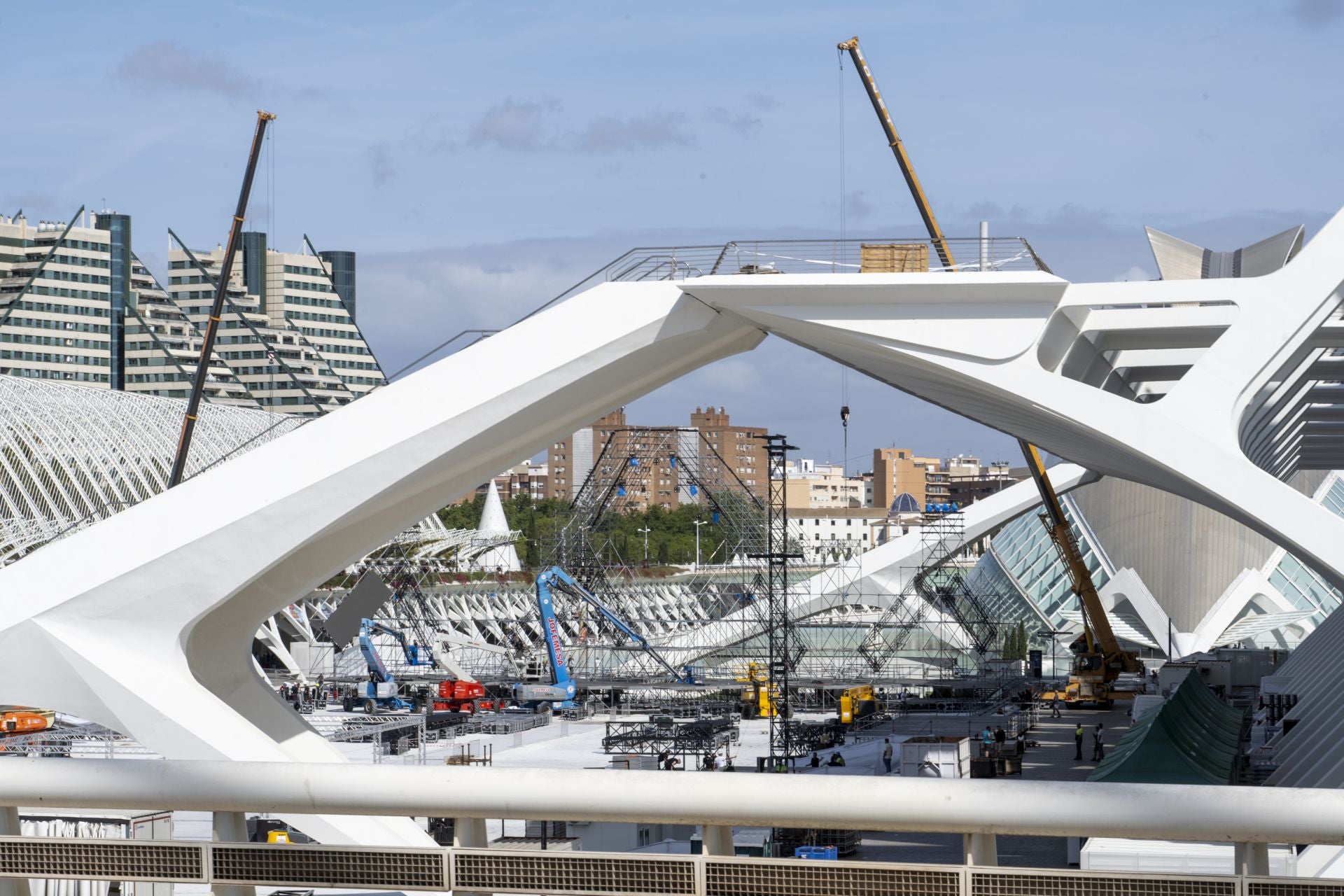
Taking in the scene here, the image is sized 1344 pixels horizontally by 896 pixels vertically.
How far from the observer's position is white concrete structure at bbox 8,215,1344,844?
18.1 metres

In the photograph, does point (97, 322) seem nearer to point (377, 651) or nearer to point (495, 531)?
point (495, 531)

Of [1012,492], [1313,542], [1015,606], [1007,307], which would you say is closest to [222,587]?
[1007,307]

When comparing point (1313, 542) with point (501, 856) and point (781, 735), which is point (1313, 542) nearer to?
point (501, 856)

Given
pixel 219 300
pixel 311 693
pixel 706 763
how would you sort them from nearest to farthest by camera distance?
pixel 706 763 < pixel 219 300 < pixel 311 693

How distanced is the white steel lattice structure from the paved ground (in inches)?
1036

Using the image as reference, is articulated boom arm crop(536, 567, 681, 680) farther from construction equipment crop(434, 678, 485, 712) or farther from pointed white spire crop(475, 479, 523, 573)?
pointed white spire crop(475, 479, 523, 573)

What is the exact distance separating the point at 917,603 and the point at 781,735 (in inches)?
1625

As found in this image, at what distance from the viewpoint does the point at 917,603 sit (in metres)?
80.1

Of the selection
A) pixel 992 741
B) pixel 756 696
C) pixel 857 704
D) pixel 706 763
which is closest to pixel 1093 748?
pixel 992 741

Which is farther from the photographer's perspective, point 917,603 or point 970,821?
point 917,603

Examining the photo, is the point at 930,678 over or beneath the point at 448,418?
beneath

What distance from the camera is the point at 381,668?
5734 cm

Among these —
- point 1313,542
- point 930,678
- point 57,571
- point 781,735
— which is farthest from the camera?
point 930,678

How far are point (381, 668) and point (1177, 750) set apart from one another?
38.1 meters
